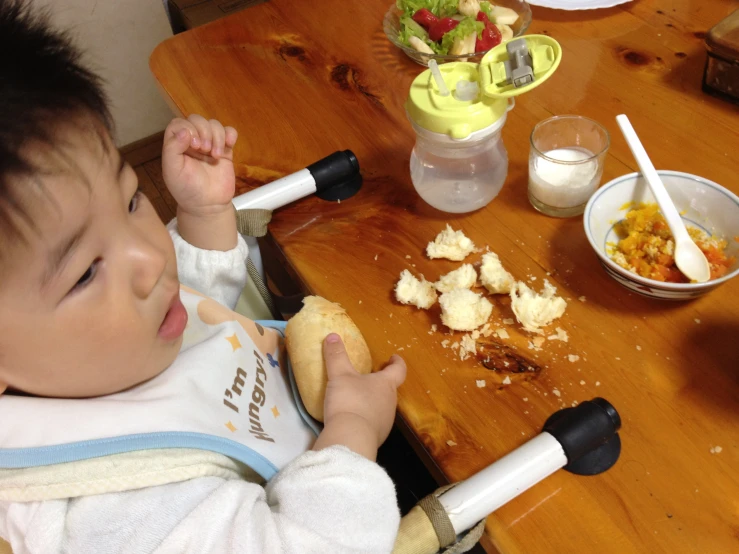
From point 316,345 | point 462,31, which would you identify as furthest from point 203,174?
point 462,31

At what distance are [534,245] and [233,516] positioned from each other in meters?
0.53

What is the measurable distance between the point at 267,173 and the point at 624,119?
562 mm

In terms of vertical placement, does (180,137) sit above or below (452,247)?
above

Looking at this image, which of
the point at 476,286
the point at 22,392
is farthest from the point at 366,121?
the point at 22,392

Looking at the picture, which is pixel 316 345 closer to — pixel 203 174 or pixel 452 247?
pixel 452 247

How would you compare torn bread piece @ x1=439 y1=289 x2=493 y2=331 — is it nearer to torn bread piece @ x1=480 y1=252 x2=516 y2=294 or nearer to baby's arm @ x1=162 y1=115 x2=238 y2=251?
torn bread piece @ x1=480 y1=252 x2=516 y2=294

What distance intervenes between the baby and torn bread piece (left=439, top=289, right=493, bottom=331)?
0.09 metres

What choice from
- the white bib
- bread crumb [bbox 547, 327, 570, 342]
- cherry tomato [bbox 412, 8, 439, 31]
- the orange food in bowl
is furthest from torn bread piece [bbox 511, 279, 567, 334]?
cherry tomato [bbox 412, 8, 439, 31]

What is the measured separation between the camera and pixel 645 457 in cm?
63

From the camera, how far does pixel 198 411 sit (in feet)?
2.41

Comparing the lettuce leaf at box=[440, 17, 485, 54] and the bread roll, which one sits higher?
the lettuce leaf at box=[440, 17, 485, 54]

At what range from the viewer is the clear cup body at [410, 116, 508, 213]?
2.96ft

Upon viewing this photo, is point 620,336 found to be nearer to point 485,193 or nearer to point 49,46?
point 485,193

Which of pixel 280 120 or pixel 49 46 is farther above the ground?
pixel 49 46
